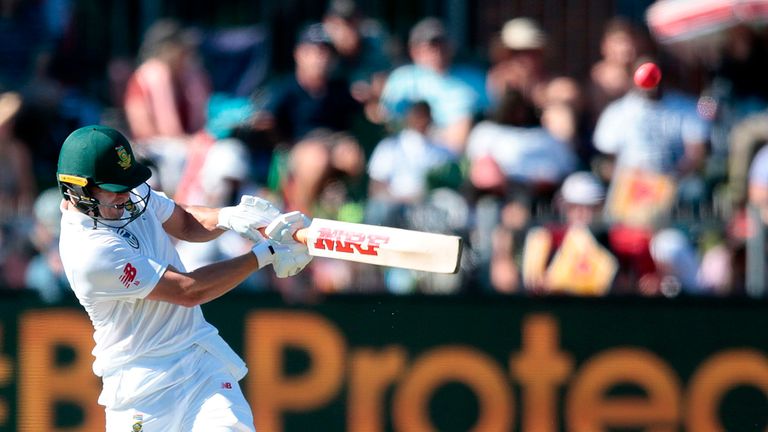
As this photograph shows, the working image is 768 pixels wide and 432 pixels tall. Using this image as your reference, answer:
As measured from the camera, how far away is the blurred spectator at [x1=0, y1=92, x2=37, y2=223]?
9.22 meters

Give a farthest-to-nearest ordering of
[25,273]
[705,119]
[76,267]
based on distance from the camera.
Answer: [705,119]
[25,273]
[76,267]

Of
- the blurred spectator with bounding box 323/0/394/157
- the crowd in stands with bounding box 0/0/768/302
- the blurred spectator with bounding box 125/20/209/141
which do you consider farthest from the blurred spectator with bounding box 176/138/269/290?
the blurred spectator with bounding box 323/0/394/157

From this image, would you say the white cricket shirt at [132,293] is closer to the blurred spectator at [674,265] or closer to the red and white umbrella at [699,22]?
the blurred spectator at [674,265]

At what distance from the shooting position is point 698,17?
9898 mm

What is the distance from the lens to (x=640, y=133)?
9070mm

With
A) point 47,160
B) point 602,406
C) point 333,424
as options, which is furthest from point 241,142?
point 602,406

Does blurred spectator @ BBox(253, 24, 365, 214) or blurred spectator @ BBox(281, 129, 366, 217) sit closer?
blurred spectator @ BBox(281, 129, 366, 217)

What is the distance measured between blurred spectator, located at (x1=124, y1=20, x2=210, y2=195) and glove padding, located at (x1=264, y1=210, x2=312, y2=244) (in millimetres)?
3643

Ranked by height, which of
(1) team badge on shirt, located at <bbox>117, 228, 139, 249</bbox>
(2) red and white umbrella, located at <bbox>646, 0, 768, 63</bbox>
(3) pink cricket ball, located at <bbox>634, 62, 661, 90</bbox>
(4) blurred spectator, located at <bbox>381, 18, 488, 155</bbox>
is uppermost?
(2) red and white umbrella, located at <bbox>646, 0, 768, 63</bbox>

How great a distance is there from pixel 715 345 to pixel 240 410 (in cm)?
321

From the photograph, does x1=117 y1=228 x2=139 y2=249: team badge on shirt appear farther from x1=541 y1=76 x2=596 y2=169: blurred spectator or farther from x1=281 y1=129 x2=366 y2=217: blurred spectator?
x1=541 y1=76 x2=596 y2=169: blurred spectator

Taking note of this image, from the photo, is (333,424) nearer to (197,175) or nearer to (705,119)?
(197,175)

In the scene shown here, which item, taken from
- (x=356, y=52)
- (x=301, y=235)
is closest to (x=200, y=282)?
(x=301, y=235)

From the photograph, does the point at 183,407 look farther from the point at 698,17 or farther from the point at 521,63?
the point at 698,17
